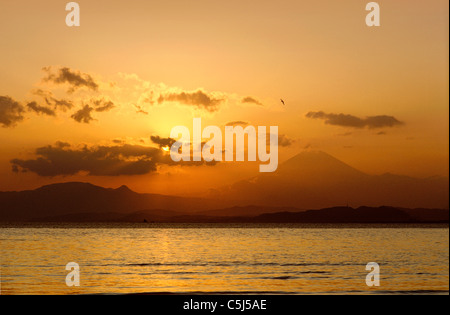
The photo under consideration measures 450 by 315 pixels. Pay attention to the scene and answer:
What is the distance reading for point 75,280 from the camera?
44.3 metres

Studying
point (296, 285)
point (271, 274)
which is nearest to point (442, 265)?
point (271, 274)
